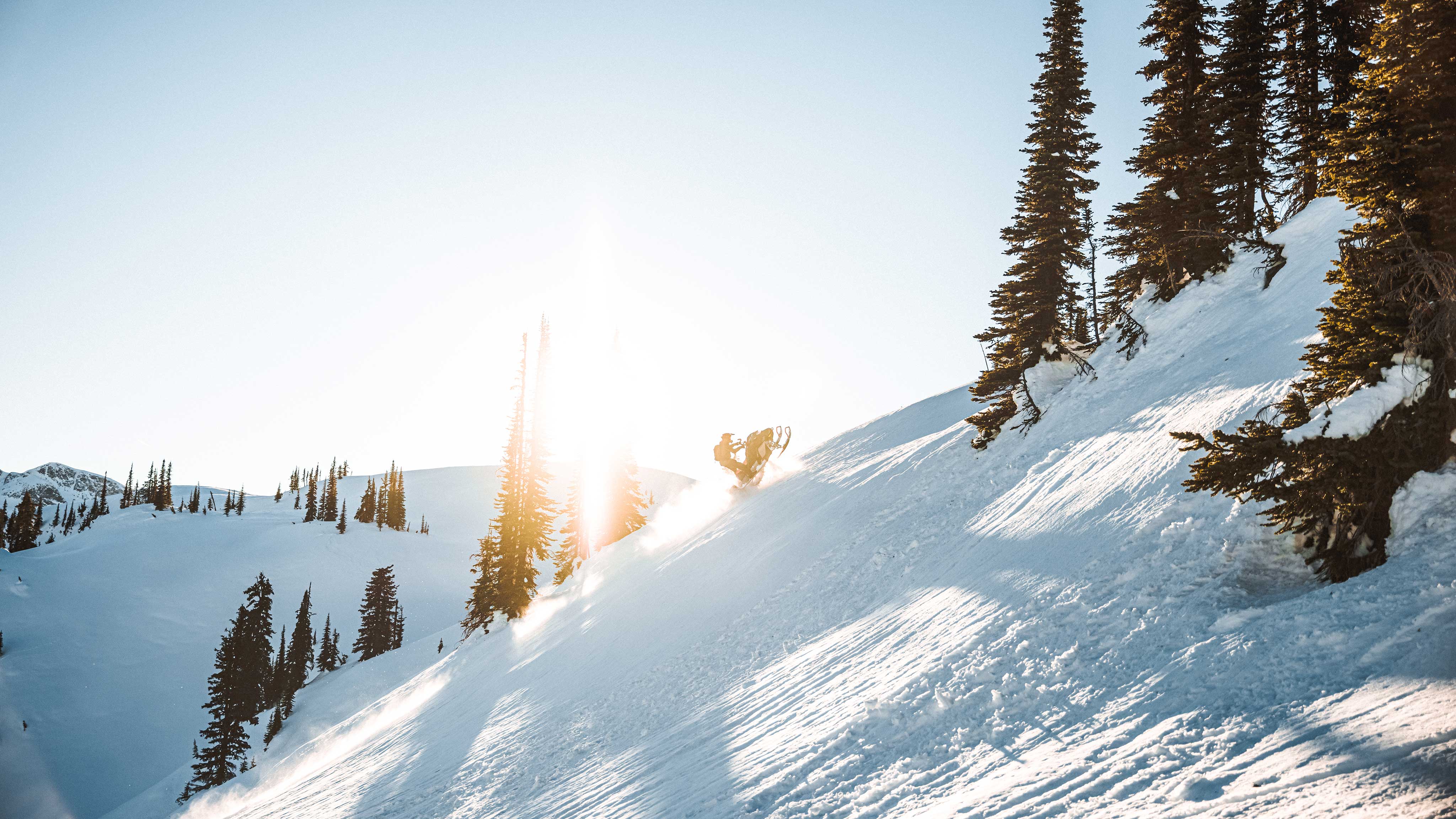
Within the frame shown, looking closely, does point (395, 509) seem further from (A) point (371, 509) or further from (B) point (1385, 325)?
(B) point (1385, 325)

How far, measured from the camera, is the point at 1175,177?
70.8ft

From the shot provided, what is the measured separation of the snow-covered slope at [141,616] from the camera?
155 ft

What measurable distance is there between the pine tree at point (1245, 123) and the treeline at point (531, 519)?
32.6 meters

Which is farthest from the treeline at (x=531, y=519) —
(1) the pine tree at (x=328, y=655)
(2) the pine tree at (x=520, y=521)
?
(1) the pine tree at (x=328, y=655)

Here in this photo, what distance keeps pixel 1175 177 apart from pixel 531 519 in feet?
110

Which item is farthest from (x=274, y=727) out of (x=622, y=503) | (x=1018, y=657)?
(x=1018, y=657)

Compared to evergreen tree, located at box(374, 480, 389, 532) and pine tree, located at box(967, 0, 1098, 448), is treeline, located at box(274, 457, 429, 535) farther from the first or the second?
pine tree, located at box(967, 0, 1098, 448)

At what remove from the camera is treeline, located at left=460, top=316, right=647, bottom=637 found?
1398 inches

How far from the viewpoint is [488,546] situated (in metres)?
38.1

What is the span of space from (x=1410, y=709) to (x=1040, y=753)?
272cm

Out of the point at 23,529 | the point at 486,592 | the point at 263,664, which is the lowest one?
the point at 263,664

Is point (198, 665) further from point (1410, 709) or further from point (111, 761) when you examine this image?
point (1410, 709)

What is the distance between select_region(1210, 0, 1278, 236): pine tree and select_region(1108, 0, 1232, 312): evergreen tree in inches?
10.5

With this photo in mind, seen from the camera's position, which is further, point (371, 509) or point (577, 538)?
point (371, 509)
